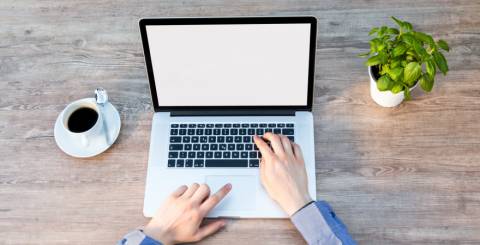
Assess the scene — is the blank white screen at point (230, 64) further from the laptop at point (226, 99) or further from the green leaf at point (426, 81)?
the green leaf at point (426, 81)

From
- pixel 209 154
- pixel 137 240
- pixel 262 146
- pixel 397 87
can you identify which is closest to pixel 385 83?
pixel 397 87

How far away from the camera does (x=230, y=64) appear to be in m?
1.25

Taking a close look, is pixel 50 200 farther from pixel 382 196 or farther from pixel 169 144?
pixel 382 196

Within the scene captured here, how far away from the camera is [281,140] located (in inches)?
49.9

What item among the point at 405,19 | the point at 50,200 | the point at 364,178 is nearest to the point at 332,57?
the point at 405,19

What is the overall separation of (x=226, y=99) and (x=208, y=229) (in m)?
0.29

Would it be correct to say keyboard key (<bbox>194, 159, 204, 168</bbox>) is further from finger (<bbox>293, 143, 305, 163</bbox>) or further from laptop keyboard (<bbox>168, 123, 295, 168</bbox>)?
finger (<bbox>293, 143, 305, 163</bbox>)

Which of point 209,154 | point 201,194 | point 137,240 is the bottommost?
point 137,240

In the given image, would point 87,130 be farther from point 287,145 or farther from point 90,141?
point 287,145

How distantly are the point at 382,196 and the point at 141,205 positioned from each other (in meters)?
0.52

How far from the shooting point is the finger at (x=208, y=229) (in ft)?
3.90

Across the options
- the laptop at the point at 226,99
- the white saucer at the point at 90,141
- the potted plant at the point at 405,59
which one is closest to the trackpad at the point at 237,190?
the laptop at the point at 226,99

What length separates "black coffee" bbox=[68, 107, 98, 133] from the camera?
1275 millimetres

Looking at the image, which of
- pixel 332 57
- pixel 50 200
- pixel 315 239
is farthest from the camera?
pixel 332 57
